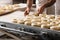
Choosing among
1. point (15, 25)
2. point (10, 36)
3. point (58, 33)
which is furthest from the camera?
point (15, 25)

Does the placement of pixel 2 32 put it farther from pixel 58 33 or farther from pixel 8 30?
pixel 58 33

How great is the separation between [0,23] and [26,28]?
0.97 ft

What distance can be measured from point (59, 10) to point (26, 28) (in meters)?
0.81

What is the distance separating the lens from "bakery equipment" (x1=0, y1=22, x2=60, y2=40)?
3.61 feet

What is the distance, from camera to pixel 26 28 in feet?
4.08

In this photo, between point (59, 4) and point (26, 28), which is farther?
point (59, 4)

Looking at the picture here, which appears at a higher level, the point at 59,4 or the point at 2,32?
the point at 59,4

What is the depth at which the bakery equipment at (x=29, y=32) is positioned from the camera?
1101 mm

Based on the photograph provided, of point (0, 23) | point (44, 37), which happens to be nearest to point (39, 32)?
point (44, 37)

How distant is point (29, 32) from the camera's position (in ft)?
3.93

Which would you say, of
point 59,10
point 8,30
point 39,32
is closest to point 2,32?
point 8,30

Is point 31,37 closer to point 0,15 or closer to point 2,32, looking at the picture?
point 2,32

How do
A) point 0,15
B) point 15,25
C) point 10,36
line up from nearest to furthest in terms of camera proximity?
point 10,36 → point 15,25 → point 0,15

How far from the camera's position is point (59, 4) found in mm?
1945
